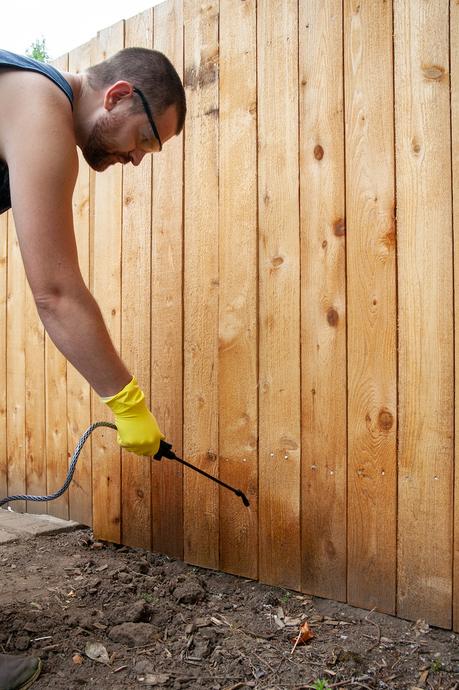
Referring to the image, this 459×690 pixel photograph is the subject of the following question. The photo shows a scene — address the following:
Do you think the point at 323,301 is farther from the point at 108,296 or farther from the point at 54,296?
the point at 108,296

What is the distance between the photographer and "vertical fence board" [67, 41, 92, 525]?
326cm

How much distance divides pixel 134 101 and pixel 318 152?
694 mm

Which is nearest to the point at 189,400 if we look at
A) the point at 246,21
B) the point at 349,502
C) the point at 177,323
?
the point at 177,323

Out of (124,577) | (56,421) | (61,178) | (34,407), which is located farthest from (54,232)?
(34,407)

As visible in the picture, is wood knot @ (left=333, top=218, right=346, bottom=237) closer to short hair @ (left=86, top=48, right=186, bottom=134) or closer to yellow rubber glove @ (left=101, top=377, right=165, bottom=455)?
short hair @ (left=86, top=48, right=186, bottom=134)

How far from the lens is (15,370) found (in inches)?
146

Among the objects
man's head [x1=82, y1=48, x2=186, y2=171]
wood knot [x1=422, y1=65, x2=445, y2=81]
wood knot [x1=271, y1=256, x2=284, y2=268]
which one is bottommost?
wood knot [x1=271, y1=256, x2=284, y2=268]

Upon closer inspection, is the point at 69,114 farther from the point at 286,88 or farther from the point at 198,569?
the point at 198,569

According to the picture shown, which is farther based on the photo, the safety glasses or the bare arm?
the safety glasses

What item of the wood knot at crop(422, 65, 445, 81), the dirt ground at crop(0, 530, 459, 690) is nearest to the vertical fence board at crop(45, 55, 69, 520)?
the dirt ground at crop(0, 530, 459, 690)

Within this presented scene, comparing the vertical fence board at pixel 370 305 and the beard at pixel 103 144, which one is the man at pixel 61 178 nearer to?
the beard at pixel 103 144

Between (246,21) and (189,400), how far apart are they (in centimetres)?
152

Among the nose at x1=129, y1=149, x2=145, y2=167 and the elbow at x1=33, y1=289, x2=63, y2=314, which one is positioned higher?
the nose at x1=129, y1=149, x2=145, y2=167

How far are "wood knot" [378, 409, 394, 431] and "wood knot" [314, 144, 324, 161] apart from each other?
0.92m
